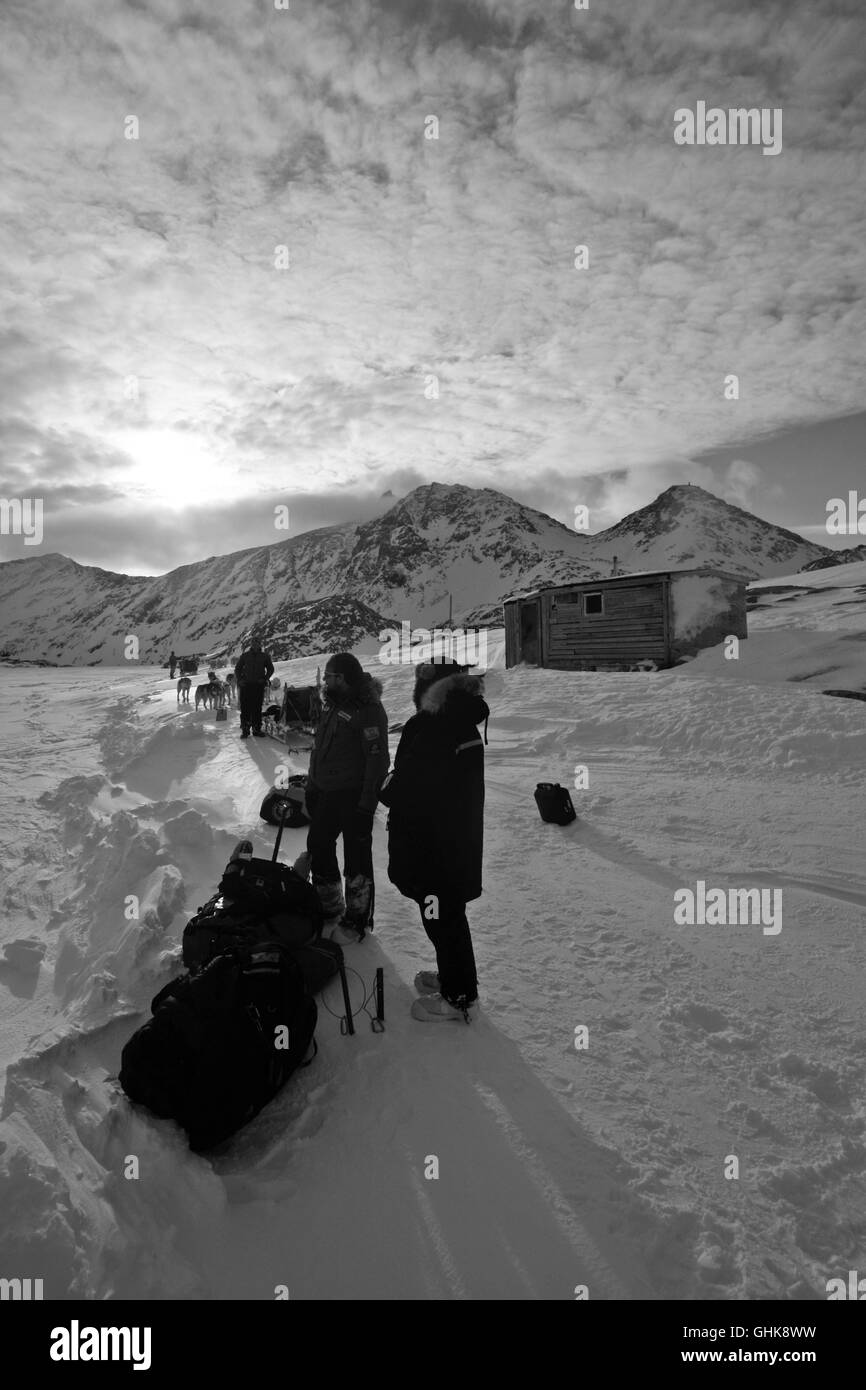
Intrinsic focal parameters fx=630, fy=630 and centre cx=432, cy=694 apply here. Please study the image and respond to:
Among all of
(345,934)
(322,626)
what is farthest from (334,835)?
(322,626)

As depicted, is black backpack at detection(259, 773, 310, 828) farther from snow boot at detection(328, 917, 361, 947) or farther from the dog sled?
the dog sled

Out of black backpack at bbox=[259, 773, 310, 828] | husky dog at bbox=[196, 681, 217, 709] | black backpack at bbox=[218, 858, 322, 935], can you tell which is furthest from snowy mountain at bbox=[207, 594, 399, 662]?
black backpack at bbox=[218, 858, 322, 935]

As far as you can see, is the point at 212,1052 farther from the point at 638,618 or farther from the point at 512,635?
the point at 512,635

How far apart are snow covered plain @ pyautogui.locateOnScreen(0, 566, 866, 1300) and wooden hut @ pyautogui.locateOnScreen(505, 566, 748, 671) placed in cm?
1401

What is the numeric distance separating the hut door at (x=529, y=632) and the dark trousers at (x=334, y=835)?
20.6 meters

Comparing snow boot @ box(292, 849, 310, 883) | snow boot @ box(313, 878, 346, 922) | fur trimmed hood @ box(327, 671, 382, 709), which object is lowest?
snow boot @ box(313, 878, 346, 922)

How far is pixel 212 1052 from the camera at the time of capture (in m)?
2.86

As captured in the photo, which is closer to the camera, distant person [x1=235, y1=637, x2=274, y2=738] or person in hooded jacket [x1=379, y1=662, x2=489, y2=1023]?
person in hooded jacket [x1=379, y1=662, x2=489, y2=1023]

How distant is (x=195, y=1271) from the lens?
2322 millimetres

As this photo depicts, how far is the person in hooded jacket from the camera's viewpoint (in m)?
3.69

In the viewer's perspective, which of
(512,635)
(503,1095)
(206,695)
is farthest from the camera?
(512,635)

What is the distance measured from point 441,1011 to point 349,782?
1.71m

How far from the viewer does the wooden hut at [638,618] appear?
68.5 feet
